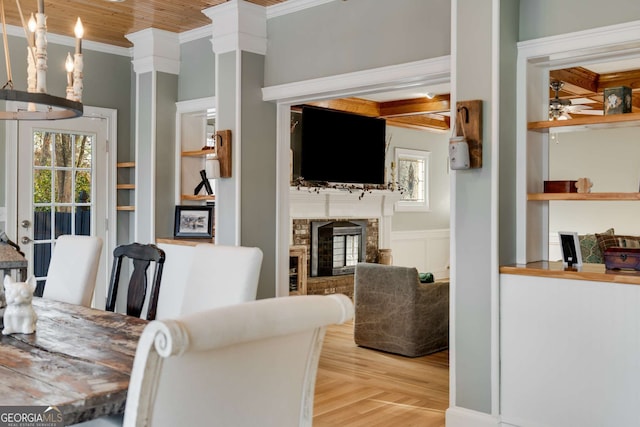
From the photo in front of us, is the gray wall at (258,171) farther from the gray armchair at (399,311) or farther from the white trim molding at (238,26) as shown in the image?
the gray armchair at (399,311)

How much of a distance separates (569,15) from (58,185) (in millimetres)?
4265

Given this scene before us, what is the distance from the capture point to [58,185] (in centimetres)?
549

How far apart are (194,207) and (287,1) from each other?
196 centimetres

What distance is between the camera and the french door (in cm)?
525

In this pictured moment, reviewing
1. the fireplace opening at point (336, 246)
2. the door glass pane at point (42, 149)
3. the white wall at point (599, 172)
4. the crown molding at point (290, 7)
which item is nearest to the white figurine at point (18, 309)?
the crown molding at point (290, 7)

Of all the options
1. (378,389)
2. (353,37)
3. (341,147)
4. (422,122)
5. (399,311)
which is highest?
(422,122)

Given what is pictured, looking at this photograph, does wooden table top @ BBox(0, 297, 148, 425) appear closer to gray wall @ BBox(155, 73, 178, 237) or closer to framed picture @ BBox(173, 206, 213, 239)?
framed picture @ BBox(173, 206, 213, 239)

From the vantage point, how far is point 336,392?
4.16 m

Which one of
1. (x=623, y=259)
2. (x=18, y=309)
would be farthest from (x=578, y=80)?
(x=18, y=309)

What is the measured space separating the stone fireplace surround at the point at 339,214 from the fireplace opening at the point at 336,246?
0.23ft

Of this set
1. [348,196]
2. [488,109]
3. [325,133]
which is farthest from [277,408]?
[348,196]

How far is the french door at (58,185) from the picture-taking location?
5254 mm

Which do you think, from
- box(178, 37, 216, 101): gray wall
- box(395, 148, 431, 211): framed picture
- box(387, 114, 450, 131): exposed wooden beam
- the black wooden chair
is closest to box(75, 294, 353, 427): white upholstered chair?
the black wooden chair

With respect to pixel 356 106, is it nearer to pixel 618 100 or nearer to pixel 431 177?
pixel 431 177
